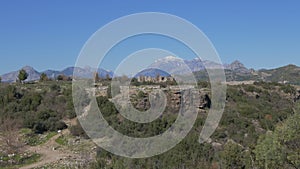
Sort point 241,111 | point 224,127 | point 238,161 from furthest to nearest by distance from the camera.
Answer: point 241,111, point 224,127, point 238,161

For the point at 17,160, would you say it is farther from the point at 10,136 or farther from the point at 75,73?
the point at 75,73

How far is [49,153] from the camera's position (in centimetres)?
2261

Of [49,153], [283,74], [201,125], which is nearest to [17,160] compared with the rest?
[49,153]

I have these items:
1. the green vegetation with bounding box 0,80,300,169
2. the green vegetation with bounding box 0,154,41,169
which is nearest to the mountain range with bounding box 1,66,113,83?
the green vegetation with bounding box 0,80,300,169

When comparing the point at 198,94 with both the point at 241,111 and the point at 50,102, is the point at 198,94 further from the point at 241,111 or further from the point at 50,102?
the point at 50,102

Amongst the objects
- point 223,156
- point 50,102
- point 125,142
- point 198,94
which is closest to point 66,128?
point 50,102

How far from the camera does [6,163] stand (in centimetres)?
2081

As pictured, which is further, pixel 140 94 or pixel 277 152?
pixel 140 94

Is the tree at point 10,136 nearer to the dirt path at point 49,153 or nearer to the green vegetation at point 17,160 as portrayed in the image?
the green vegetation at point 17,160

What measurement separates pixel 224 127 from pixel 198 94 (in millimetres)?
3590

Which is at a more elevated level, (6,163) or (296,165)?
(296,165)

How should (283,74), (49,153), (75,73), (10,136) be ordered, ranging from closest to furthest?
(75,73)
(49,153)
(10,136)
(283,74)

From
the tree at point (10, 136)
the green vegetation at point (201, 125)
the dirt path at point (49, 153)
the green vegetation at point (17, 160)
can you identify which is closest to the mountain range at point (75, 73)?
the green vegetation at point (201, 125)

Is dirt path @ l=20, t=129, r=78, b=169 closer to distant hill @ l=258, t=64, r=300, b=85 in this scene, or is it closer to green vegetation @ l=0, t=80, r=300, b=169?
green vegetation @ l=0, t=80, r=300, b=169
